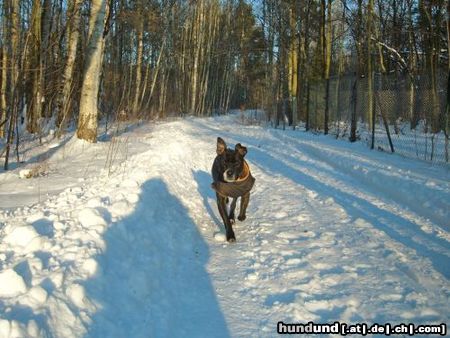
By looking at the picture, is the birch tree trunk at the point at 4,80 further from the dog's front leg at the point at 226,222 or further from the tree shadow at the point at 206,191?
the dog's front leg at the point at 226,222

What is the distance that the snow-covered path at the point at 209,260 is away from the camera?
3230mm

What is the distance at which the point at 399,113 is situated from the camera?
52.0 feet

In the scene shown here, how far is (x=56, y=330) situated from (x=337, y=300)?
2.34m

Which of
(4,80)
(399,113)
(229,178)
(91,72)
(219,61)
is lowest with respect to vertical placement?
(229,178)

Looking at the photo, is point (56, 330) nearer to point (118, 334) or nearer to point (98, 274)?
point (118, 334)

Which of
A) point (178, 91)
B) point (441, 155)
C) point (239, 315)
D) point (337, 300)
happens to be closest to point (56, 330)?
point (239, 315)

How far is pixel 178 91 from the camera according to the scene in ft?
124

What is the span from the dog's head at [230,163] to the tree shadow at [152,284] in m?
0.98

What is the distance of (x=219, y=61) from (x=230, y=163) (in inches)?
1806

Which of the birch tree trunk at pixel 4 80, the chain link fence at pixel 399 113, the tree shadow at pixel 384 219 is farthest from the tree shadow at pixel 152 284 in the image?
the chain link fence at pixel 399 113

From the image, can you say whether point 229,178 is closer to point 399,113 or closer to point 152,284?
point 152,284

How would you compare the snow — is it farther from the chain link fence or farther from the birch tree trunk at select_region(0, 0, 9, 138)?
the chain link fence

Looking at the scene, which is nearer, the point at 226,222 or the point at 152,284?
the point at 152,284

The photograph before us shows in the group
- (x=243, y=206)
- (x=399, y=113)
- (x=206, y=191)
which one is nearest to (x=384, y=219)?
(x=243, y=206)
